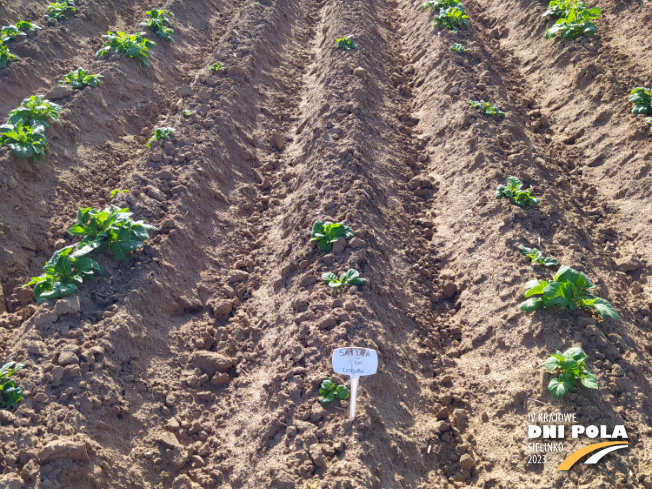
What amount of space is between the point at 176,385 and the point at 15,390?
1.12 meters

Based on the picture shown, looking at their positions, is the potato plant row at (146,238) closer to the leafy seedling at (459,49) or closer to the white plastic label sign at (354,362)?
the leafy seedling at (459,49)

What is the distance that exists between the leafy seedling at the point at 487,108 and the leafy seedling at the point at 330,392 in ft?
13.7

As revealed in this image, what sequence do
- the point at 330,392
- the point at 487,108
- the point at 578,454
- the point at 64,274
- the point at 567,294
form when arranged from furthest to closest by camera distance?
the point at 487,108 → the point at 64,274 → the point at 567,294 → the point at 330,392 → the point at 578,454

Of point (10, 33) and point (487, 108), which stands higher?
point (10, 33)

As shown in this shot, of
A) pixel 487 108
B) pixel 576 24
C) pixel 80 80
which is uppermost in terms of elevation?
pixel 576 24

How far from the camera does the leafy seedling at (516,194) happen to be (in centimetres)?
473

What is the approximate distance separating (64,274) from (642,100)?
6777 millimetres

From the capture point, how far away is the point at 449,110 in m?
6.22

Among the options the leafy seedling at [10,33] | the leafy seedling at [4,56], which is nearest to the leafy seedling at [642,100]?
the leafy seedling at [4,56]

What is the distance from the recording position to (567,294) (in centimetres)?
369

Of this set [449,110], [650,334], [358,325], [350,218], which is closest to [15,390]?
[358,325]

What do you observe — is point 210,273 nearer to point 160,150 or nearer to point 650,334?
point 160,150

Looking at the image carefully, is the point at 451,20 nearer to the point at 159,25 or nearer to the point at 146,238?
the point at 159,25

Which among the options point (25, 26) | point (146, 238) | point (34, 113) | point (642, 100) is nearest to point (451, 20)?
point (642, 100)
